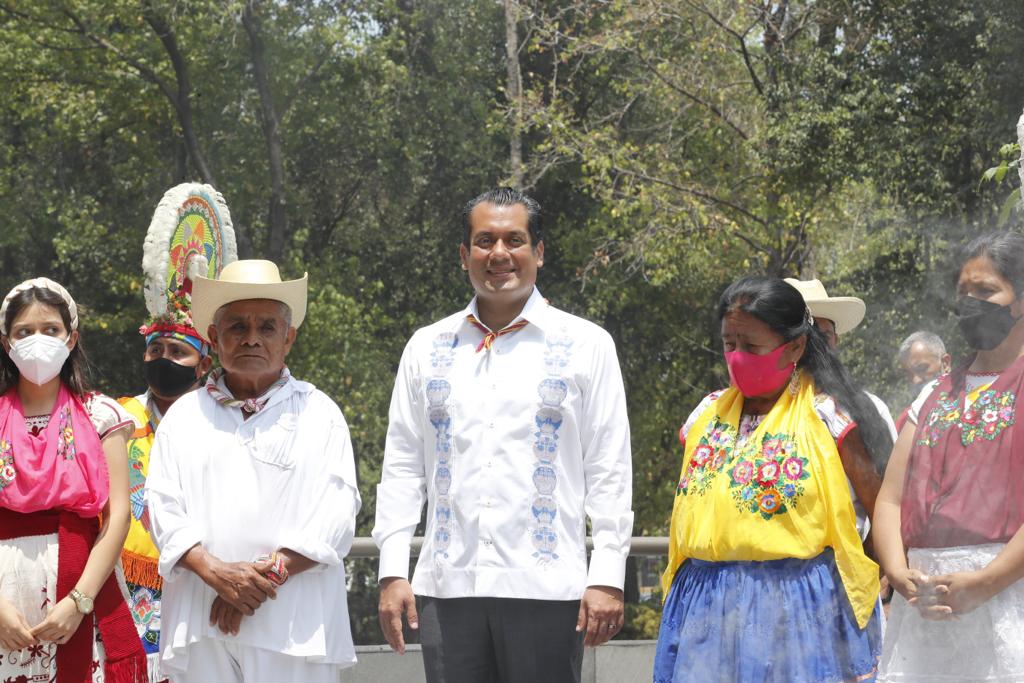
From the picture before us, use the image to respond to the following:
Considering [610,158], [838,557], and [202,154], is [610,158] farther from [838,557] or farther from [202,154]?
[838,557]

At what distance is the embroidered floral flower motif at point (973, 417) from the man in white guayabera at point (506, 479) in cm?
87

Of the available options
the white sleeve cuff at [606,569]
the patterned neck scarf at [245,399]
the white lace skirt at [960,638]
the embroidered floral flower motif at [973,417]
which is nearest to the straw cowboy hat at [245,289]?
the patterned neck scarf at [245,399]

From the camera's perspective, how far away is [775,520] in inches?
148

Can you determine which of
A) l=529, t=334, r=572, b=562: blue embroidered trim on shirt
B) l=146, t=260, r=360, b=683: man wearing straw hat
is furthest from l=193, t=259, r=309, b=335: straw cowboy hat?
l=529, t=334, r=572, b=562: blue embroidered trim on shirt

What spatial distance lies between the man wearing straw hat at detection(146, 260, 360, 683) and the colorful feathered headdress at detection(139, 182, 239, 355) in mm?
1069

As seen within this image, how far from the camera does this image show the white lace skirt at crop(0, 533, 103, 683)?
4133 millimetres

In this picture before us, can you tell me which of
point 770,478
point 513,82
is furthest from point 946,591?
point 513,82

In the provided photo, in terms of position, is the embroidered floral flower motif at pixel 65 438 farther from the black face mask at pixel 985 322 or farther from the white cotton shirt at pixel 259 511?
the black face mask at pixel 985 322

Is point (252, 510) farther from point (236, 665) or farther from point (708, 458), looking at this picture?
point (708, 458)

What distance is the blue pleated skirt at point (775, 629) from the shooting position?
12.1 ft

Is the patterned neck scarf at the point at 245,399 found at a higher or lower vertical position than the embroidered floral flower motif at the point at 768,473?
higher

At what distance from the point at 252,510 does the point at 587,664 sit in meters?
2.53

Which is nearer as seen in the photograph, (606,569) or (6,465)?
(606,569)

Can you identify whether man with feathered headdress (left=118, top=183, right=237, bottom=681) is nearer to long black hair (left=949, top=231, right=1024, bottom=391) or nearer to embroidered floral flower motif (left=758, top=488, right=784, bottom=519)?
embroidered floral flower motif (left=758, top=488, right=784, bottom=519)
